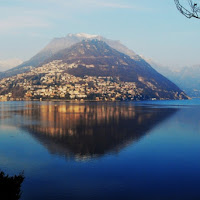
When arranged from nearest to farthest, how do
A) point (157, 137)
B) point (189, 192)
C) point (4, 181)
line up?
point (4, 181)
point (189, 192)
point (157, 137)

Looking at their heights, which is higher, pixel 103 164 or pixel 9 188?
pixel 9 188

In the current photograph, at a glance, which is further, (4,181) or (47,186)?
(47,186)

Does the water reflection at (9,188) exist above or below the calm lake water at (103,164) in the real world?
above

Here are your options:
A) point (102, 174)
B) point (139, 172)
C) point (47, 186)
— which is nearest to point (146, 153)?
point (139, 172)

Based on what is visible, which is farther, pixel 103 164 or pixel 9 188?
pixel 103 164

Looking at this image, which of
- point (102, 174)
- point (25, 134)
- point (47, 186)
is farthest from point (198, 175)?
point (25, 134)

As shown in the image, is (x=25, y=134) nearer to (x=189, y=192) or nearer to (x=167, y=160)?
(x=167, y=160)

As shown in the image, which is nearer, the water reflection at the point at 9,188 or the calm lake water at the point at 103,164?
the water reflection at the point at 9,188

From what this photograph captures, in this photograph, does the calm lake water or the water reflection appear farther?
the calm lake water

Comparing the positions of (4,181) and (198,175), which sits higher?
(4,181)

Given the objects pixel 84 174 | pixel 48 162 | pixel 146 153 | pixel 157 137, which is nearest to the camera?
pixel 84 174

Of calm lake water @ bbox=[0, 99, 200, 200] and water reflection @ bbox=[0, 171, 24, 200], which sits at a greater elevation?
water reflection @ bbox=[0, 171, 24, 200]
